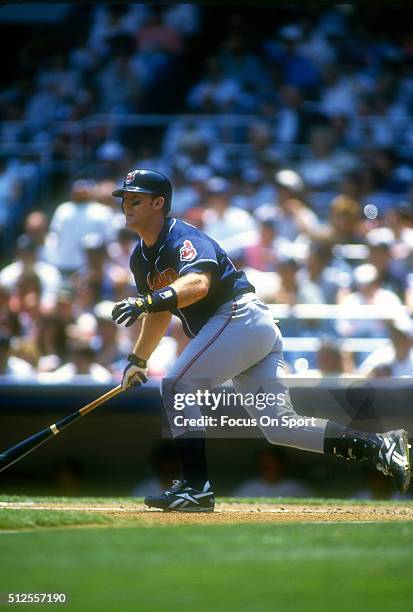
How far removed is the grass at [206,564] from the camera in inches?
110

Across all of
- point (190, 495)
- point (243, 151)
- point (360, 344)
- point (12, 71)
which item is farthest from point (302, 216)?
point (190, 495)

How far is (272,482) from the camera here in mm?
3389

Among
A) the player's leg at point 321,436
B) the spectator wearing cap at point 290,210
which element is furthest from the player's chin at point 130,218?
the spectator wearing cap at point 290,210

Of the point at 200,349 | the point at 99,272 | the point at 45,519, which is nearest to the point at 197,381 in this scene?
the point at 200,349

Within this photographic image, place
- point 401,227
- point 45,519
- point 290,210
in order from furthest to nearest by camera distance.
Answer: point 290,210, point 401,227, point 45,519

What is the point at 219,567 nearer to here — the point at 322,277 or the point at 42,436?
the point at 42,436

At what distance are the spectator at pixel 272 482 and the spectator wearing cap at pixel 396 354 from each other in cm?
41

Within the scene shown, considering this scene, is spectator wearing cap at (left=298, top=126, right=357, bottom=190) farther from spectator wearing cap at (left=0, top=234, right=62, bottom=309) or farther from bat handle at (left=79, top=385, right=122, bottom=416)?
bat handle at (left=79, top=385, right=122, bottom=416)

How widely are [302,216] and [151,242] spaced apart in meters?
1.37

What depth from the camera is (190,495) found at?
10.3 feet

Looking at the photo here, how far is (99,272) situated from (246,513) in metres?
1.25

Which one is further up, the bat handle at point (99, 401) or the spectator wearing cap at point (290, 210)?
the spectator wearing cap at point (290, 210)

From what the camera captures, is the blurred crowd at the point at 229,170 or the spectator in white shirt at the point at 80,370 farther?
the blurred crowd at the point at 229,170

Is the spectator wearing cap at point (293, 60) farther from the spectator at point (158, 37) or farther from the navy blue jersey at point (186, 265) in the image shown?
the navy blue jersey at point (186, 265)
